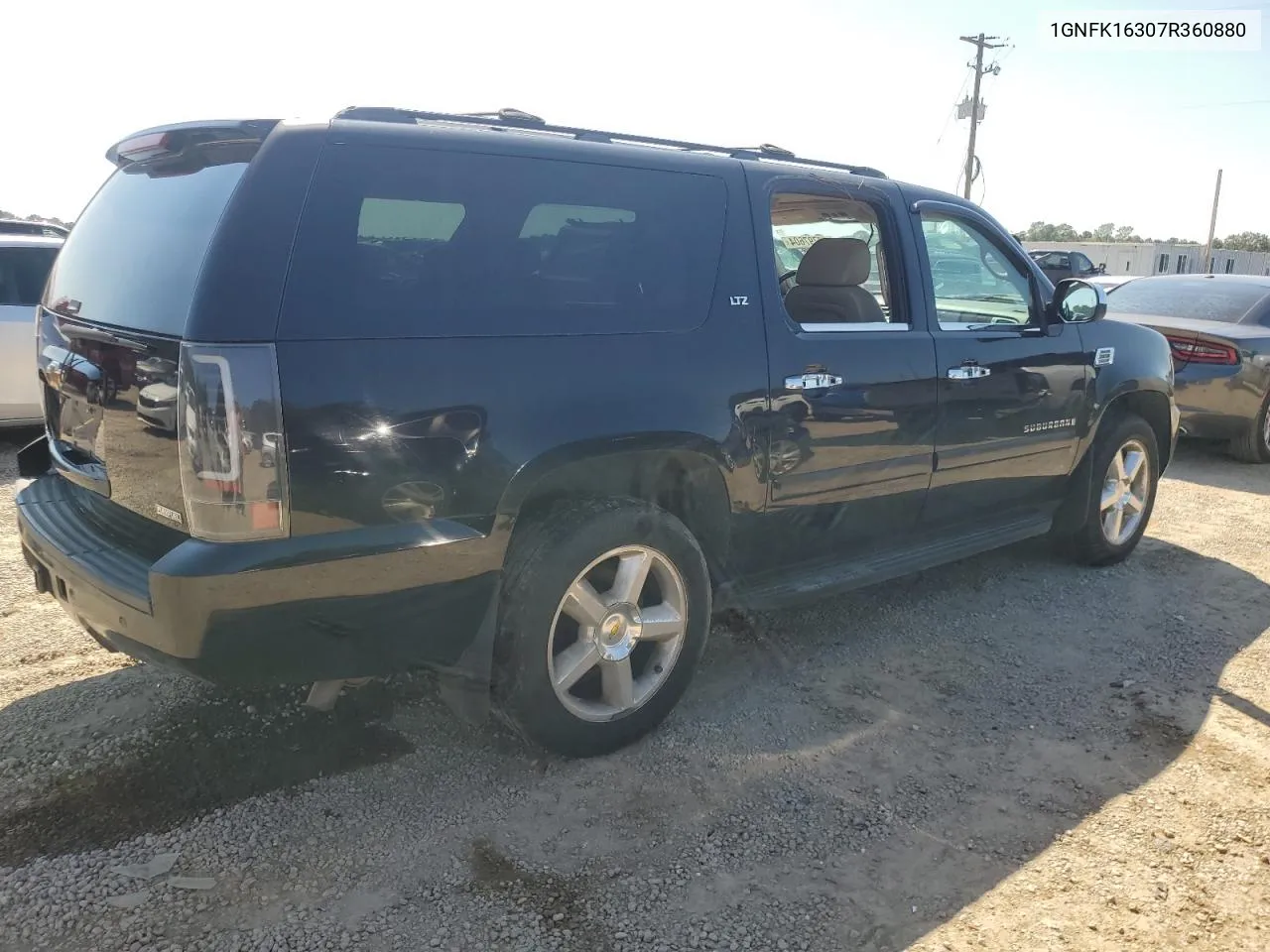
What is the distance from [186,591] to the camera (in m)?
2.24

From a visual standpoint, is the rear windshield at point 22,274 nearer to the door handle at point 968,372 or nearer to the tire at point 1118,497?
the door handle at point 968,372

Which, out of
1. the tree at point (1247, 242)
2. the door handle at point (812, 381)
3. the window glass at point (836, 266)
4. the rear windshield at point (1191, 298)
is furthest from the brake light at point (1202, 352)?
the tree at point (1247, 242)

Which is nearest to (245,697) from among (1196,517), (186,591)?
(186,591)

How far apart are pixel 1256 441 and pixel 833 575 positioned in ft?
20.4

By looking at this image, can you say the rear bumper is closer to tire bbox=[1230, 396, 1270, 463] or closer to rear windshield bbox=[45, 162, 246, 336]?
rear windshield bbox=[45, 162, 246, 336]

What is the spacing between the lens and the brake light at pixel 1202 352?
7641 mm

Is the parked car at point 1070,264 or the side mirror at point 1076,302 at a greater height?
the parked car at point 1070,264

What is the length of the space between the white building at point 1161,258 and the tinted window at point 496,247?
128ft

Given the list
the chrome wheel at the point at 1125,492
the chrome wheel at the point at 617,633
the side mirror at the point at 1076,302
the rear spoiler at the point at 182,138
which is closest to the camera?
the rear spoiler at the point at 182,138

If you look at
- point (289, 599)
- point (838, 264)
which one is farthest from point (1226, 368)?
point (289, 599)

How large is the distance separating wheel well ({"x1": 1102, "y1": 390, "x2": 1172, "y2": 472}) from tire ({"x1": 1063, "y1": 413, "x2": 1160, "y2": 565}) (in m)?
0.05

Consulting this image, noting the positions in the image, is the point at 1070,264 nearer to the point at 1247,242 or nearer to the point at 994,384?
the point at 994,384

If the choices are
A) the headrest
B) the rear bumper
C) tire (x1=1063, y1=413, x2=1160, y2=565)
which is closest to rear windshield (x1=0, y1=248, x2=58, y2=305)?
the rear bumper

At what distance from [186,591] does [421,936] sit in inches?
39.3
